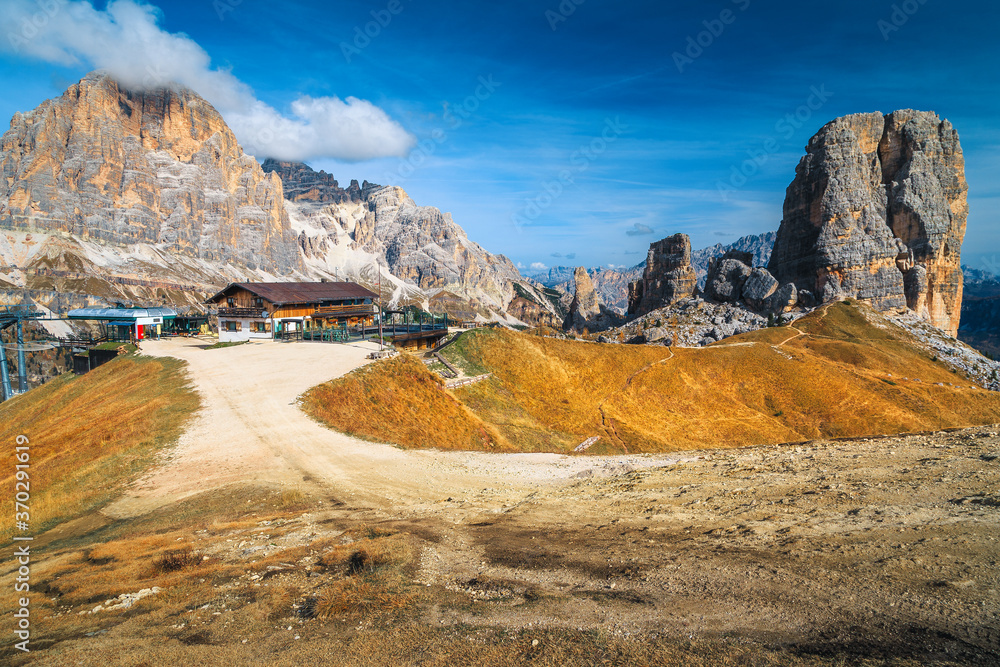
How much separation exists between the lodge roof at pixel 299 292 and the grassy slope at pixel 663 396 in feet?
Result: 84.4

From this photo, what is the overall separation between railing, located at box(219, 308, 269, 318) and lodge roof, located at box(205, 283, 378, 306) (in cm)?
201

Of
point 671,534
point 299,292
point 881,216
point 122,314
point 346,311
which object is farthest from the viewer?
point 881,216

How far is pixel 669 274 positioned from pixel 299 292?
95067 millimetres

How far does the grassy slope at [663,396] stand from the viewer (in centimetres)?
3797

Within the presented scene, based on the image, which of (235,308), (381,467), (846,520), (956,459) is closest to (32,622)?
(381,467)

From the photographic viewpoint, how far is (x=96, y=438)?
23719 millimetres

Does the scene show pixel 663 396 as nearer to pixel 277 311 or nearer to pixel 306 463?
pixel 306 463

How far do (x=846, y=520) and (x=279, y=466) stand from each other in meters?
22.4

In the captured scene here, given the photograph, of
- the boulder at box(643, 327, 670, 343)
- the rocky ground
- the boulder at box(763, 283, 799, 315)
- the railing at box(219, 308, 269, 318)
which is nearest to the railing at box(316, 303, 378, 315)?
the railing at box(219, 308, 269, 318)

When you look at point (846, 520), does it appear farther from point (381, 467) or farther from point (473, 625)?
point (381, 467)

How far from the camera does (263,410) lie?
96.6 ft

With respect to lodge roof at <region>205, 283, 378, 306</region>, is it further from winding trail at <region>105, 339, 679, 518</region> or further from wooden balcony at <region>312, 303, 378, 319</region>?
winding trail at <region>105, 339, 679, 518</region>

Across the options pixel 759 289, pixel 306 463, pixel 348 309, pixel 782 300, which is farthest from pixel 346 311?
pixel 782 300

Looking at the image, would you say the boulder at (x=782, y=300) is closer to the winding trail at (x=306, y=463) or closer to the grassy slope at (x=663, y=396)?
the grassy slope at (x=663, y=396)
